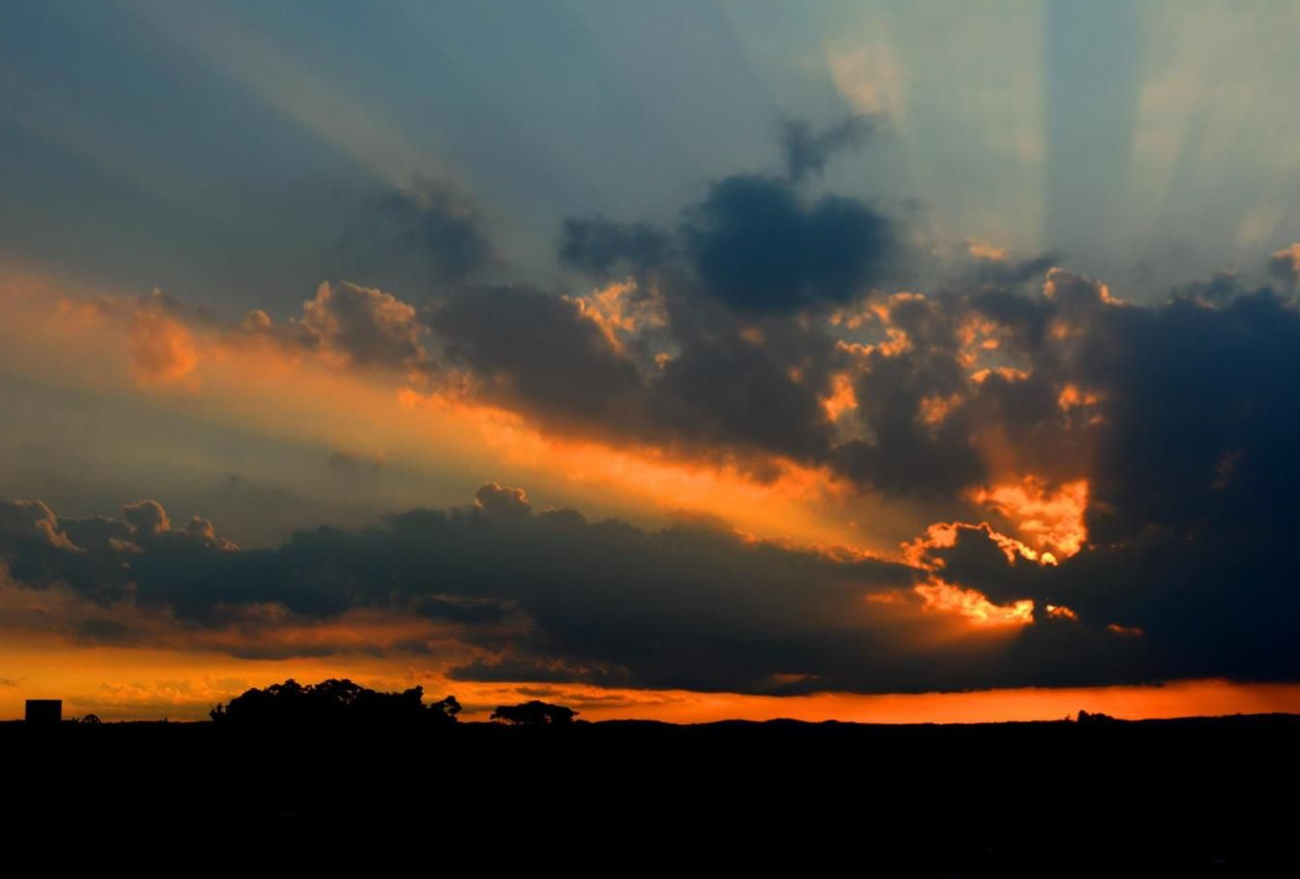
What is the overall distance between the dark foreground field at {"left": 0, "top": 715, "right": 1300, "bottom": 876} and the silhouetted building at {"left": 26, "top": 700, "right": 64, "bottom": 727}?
A: 1.10 m

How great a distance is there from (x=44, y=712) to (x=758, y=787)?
26.1 metres

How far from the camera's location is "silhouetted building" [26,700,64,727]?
47688mm

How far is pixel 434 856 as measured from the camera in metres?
36.2

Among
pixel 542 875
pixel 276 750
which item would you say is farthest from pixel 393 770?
pixel 542 875

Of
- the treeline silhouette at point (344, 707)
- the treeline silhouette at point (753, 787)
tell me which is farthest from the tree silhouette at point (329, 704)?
the treeline silhouette at point (753, 787)

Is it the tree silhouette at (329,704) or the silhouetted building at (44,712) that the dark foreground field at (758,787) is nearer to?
the silhouetted building at (44,712)

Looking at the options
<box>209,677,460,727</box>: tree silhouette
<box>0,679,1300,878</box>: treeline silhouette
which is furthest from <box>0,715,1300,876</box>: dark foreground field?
<box>209,677,460,727</box>: tree silhouette

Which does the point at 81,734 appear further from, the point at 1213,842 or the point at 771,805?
the point at 1213,842

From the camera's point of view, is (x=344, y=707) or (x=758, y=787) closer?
(x=758, y=787)

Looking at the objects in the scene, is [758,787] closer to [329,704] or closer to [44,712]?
[44,712]

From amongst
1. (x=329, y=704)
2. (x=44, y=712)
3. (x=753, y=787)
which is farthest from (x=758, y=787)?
(x=329, y=704)

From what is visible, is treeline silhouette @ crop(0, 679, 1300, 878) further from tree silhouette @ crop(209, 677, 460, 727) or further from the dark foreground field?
tree silhouette @ crop(209, 677, 460, 727)

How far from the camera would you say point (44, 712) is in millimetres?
48188

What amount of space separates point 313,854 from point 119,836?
226 inches
